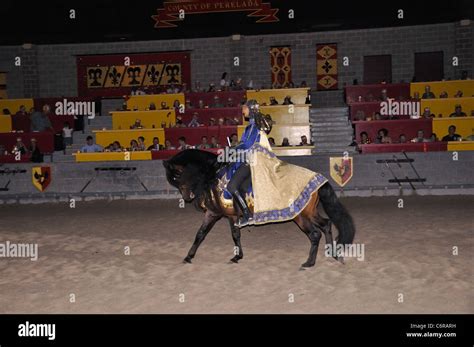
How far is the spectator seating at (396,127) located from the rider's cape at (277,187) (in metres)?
10.6

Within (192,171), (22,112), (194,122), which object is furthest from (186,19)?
(192,171)

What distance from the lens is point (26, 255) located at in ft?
30.1

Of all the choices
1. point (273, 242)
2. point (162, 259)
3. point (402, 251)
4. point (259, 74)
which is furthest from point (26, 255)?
point (259, 74)

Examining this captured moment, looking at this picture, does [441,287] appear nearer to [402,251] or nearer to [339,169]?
[402,251]

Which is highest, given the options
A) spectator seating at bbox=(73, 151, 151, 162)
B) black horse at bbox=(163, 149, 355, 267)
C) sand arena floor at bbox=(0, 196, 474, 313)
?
spectator seating at bbox=(73, 151, 151, 162)

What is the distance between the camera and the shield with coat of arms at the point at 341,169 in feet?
48.7

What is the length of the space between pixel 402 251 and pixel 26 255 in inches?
252

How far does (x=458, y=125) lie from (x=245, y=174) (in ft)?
40.7

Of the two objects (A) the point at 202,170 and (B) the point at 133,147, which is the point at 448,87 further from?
(A) the point at 202,170

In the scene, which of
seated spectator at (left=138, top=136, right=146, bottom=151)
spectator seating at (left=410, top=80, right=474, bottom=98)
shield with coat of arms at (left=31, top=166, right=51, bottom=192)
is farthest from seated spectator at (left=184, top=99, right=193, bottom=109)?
spectator seating at (left=410, top=80, right=474, bottom=98)

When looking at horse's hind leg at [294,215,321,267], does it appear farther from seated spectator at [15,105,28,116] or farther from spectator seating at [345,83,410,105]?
seated spectator at [15,105,28,116]

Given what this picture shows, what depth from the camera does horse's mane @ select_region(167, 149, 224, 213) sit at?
7949mm

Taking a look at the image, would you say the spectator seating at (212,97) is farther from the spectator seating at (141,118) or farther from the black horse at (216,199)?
Answer: the black horse at (216,199)

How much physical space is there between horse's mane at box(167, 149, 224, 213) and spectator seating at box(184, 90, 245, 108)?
42.8 ft
